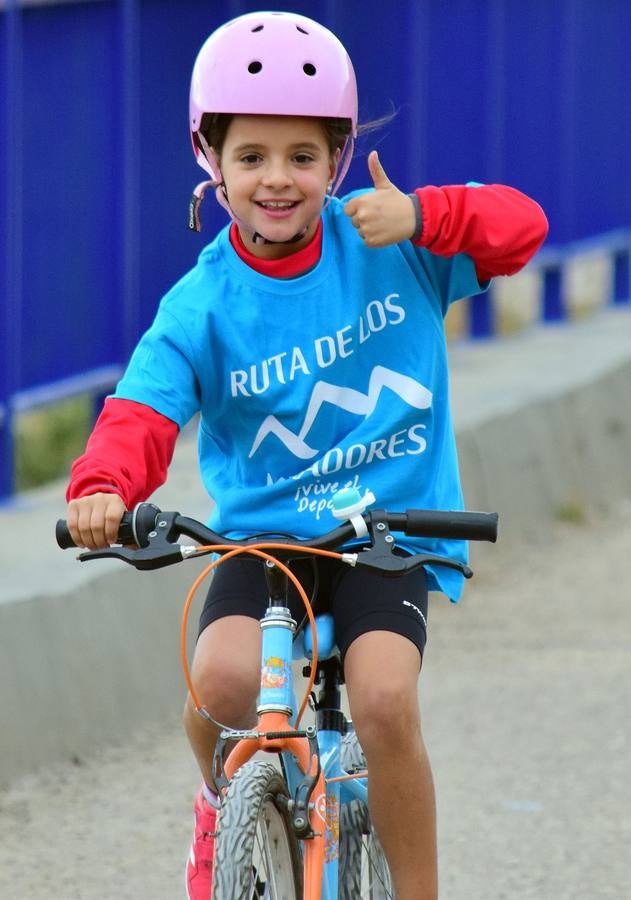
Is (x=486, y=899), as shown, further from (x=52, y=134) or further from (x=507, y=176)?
(x=507, y=176)

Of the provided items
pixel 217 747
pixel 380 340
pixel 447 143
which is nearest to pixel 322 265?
pixel 380 340

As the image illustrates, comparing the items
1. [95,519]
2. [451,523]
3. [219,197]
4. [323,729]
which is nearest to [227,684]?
[323,729]

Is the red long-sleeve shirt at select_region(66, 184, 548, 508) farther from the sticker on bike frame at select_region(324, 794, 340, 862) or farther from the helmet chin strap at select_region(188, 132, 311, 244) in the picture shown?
the sticker on bike frame at select_region(324, 794, 340, 862)

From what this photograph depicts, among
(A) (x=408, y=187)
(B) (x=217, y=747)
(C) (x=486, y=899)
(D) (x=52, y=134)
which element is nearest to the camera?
(B) (x=217, y=747)

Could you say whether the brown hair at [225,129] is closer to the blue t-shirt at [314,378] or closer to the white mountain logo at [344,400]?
the blue t-shirt at [314,378]

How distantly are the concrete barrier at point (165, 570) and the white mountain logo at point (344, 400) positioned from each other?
1.98 m

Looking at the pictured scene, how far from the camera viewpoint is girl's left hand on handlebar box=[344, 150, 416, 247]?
11.9 ft

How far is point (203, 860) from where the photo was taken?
3.63m

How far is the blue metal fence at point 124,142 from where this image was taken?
7.31 meters

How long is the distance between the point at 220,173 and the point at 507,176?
26.1 feet

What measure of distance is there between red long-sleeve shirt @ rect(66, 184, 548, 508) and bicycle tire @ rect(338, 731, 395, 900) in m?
0.73

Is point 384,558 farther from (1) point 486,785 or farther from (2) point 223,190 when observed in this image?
(1) point 486,785

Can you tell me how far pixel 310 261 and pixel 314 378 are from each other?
9.4 inches

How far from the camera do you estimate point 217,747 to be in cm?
337
